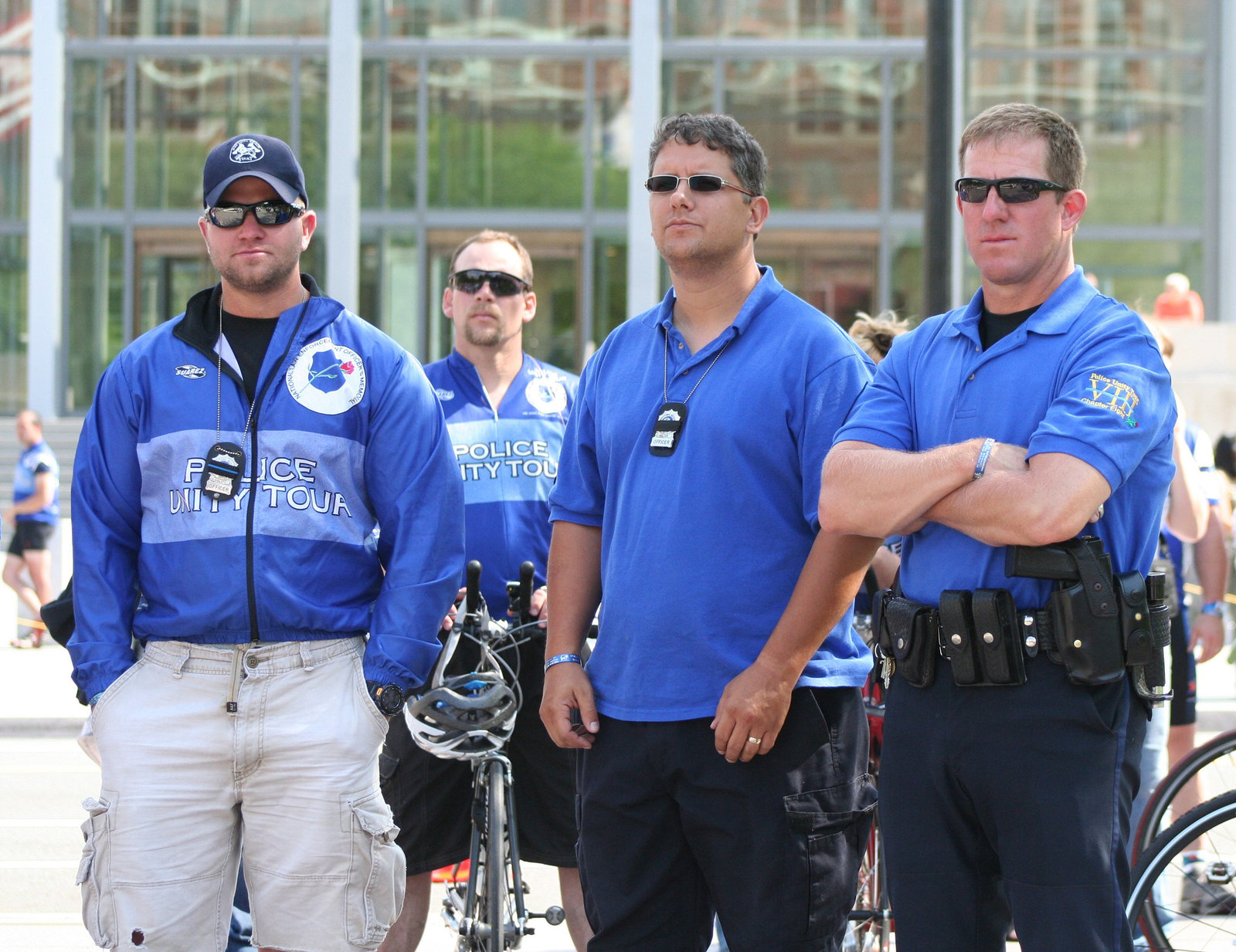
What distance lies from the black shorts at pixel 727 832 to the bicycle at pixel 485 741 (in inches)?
28.9

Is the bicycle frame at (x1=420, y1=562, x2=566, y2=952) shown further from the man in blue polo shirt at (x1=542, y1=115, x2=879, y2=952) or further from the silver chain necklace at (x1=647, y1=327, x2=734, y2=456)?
the silver chain necklace at (x1=647, y1=327, x2=734, y2=456)

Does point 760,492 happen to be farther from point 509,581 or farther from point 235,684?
point 509,581

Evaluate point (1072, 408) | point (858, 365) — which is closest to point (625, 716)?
point (858, 365)

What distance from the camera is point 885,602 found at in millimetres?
3199

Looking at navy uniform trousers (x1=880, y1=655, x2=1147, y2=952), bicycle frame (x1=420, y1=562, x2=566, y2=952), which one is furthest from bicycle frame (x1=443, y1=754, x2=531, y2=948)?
navy uniform trousers (x1=880, y1=655, x2=1147, y2=952)

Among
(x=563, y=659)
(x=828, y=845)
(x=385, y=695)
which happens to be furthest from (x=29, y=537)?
(x=828, y=845)

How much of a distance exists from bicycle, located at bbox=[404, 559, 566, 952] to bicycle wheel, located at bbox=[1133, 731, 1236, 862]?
1877mm

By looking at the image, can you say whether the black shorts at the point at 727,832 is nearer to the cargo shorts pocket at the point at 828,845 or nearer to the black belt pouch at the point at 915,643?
the cargo shorts pocket at the point at 828,845

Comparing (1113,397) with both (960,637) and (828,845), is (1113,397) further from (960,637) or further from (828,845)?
(828,845)

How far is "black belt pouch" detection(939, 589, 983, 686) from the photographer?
9.74ft

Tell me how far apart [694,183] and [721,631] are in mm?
1019

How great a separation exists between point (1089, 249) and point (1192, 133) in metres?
2.65

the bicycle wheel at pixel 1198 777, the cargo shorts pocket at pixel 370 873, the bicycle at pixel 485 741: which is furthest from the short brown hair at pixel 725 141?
the bicycle wheel at pixel 1198 777

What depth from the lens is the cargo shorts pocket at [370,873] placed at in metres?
3.56
